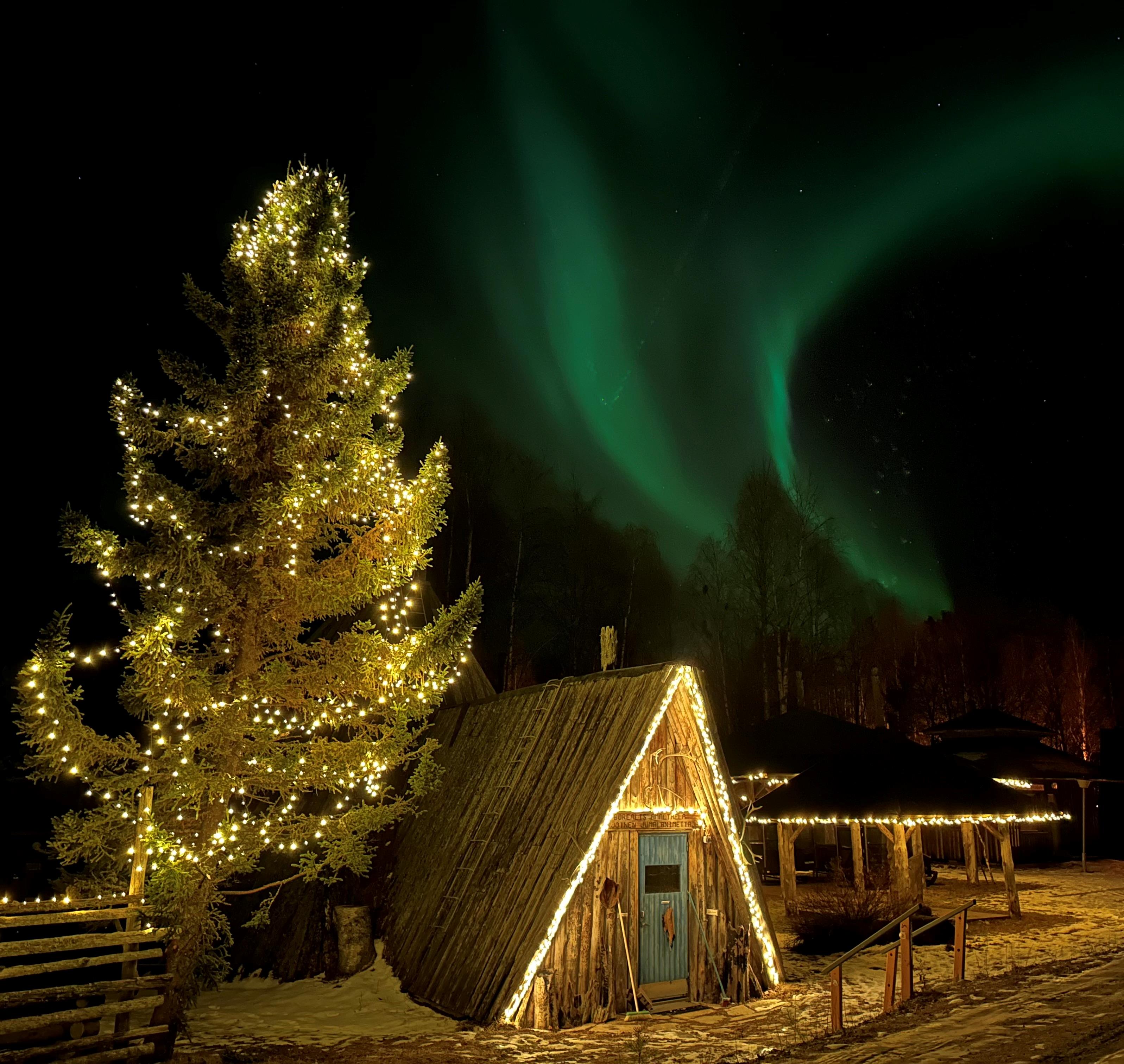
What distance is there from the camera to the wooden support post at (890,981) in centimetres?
1127

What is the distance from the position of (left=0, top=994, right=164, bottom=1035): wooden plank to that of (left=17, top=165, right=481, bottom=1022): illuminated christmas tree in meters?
0.55

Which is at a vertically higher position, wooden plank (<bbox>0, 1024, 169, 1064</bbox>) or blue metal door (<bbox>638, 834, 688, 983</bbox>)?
blue metal door (<bbox>638, 834, 688, 983</bbox>)

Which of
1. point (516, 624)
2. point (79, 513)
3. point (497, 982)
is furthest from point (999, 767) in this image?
point (79, 513)

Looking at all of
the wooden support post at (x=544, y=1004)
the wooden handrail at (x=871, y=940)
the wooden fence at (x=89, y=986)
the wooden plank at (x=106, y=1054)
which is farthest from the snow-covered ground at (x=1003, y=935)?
Result: the wooden fence at (x=89, y=986)

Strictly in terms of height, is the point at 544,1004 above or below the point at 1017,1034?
below

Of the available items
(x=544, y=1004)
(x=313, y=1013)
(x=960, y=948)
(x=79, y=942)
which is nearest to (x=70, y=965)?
(x=79, y=942)

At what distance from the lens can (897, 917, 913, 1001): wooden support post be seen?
37.4ft

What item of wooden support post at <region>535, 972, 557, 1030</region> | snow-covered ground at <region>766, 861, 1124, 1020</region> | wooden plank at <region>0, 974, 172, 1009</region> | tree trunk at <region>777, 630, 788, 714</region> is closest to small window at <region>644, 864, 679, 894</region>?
wooden support post at <region>535, 972, 557, 1030</region>

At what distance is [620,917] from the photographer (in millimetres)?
11922

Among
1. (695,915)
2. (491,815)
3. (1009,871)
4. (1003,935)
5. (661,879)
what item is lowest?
(1003,935)

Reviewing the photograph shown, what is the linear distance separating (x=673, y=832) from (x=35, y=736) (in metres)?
8.12

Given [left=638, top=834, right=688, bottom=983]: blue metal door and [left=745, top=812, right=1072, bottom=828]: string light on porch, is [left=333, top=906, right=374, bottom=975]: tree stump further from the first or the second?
[left=745, top=812, right=1072, bottom=828]: string light on porch

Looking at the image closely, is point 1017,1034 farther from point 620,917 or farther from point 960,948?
point 620,917

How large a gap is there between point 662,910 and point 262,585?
6.97 metres
